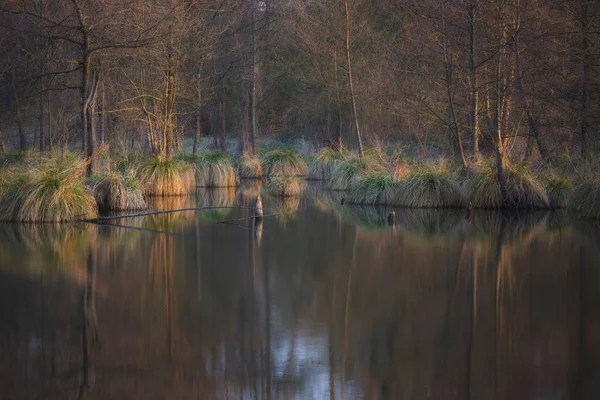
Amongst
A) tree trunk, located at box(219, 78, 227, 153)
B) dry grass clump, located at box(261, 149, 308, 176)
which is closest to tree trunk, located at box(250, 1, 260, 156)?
dry grass clump, located at box(261, 149, 308, 176)

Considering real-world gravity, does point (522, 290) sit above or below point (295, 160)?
below

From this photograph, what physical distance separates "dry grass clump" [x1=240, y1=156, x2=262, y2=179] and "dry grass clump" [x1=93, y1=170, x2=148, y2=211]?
35.6ft

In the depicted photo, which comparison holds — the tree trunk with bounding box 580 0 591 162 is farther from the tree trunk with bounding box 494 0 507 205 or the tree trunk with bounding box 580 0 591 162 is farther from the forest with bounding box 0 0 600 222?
the tree trunk with bounding box 494 0 507 205

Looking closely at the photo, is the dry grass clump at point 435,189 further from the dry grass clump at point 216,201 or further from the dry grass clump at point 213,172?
the dry grass clump at point 213,172

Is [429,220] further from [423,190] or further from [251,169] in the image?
[251,169]

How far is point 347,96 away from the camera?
1175 inches

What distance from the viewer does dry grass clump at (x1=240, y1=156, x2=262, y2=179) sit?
27547 millimetres

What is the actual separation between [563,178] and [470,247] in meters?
6.68

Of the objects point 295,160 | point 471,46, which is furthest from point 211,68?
point 471,46

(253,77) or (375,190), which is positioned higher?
(253,77)

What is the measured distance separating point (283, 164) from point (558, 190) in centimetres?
1237

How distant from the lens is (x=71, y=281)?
29.9 feet

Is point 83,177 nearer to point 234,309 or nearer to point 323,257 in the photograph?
point 323,257

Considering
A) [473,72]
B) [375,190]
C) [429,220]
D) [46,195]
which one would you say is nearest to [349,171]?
[375,190]
